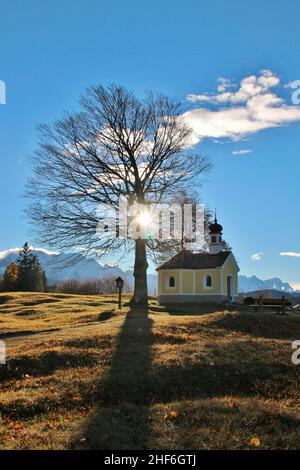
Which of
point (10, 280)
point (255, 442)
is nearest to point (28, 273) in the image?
point (10, 280)

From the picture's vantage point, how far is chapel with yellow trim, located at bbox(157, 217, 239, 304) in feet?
143

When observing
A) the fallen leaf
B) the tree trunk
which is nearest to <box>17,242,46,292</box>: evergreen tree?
the tree trunk

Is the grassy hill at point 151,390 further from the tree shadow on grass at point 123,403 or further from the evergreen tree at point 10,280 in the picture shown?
the evergreen tree at point 10,280

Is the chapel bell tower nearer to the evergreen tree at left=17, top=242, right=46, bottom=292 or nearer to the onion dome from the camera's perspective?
the onion dome

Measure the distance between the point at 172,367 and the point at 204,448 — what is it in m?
5.32

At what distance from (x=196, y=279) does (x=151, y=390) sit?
108 feet

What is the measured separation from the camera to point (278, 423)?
29.3 ft

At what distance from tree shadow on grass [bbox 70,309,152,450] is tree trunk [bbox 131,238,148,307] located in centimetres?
1708

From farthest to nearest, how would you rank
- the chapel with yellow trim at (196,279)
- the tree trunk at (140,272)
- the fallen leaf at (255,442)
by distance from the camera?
the chapel with yellow trim at (196,279), the tree trunk at (140,272), the fallen leaf at (255,442)

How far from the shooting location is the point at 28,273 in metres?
71.0

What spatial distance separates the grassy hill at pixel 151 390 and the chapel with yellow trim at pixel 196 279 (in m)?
23.9

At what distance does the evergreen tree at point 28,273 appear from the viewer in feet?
230

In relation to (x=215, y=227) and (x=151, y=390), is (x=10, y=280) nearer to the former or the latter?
(x=215, y=227)

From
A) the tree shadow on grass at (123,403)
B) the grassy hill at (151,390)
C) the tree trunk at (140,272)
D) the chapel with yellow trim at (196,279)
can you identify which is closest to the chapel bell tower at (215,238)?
the chapel with yellow trim at (196,279)
